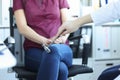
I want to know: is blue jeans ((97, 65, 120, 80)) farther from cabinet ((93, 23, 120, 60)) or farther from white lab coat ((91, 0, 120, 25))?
cabinet ((93, 23, 120, 60))

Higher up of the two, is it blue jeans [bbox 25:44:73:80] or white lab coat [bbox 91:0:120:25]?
white lab coat [bbox 91:0:120:25]

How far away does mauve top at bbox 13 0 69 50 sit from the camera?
1.94 meters

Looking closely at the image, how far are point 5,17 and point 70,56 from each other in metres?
1.08

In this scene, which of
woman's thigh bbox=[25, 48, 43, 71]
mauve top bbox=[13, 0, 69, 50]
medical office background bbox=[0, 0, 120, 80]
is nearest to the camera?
woman's thigh bbox=[25, 48, 43, 71]

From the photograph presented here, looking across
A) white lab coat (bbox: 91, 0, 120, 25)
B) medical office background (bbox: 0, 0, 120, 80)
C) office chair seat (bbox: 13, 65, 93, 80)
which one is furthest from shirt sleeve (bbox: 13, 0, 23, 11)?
white lab coat (bbox: 91, 0, 120, 25)

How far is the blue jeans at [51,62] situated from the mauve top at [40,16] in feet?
0.37

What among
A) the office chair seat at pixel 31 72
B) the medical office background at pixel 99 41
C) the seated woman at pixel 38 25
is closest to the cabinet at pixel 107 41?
the medical office background at pixel 99 41

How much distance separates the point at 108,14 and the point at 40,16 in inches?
43.5

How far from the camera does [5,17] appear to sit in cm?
266

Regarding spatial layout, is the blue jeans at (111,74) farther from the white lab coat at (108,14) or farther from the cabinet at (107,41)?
the cabinet at (107,41)

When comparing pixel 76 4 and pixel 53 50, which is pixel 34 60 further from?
pixel 76 4

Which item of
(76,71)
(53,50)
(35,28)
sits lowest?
(76,71)

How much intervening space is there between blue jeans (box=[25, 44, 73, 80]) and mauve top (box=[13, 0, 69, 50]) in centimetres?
11

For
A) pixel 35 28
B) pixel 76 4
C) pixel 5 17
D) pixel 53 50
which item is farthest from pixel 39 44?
pixel 76 4
